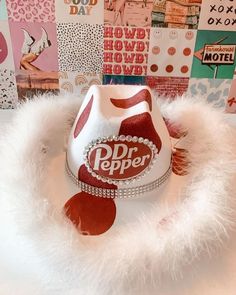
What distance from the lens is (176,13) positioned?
0.87 meters

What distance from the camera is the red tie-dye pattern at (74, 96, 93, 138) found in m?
0.63

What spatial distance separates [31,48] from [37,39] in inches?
1.2

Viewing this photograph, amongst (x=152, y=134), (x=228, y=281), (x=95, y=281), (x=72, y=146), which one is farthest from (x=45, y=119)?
(x=228, y=281)

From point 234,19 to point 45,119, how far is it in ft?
1.79

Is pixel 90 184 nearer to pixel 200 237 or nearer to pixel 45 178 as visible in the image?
pixel 45 178

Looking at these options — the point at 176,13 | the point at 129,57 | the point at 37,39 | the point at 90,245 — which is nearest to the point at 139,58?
the point at 129,57

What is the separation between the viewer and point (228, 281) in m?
0.55

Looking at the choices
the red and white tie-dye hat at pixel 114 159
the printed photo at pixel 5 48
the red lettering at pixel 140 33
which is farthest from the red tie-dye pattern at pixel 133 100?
the printed photo at pixel 5 48

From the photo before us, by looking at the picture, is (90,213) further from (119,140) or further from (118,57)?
(118,57)

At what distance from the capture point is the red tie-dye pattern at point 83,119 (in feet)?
2.06

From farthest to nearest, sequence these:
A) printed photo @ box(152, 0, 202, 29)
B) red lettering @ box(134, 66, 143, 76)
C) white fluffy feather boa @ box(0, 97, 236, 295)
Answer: red lettering @ box(134, 66, 143, 76) → printed photo @ box(152, 0, 202, 29) → white fluffy feather boa @ box(0, 97, 236, 295)

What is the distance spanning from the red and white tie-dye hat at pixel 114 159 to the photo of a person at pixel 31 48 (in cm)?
34

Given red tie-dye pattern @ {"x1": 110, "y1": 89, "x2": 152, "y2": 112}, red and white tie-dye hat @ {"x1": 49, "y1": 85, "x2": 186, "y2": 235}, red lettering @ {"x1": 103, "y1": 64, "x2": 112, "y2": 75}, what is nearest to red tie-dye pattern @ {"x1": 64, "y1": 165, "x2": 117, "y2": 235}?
red and white tie-dye hat @ {"x1": 49, "y1": 85, "x2": 186, "y2": 235}

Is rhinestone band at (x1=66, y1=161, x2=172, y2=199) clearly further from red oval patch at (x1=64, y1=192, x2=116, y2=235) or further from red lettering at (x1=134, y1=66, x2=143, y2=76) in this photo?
red lettering at (x1=134, y1=66, x2=143, y2=76)
